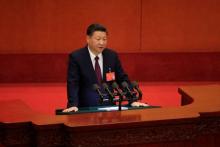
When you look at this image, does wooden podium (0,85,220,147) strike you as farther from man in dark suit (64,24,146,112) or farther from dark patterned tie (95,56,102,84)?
dark patterned tie (95,56,102,84)

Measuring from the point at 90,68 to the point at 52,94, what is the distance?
2433 millimetres

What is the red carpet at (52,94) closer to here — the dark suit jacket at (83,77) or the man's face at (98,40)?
the dark suit jacket at (83,77)

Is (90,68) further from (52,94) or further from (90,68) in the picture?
(52,94)

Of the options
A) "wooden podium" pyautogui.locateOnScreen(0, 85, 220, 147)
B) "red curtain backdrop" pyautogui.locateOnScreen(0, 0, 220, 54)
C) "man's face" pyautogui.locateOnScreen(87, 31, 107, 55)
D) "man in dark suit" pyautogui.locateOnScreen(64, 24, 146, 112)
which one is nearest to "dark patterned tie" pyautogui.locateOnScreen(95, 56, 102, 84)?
"man in dark suit" pyautogui.locateOnScreen(64, 24, 146, 112)

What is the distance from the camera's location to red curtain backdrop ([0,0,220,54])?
6504 millimetres

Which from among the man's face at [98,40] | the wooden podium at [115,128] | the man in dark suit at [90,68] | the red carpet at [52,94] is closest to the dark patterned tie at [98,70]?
the man in dark suit at [90,68]

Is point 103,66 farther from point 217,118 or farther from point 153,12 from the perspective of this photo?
point 153,12

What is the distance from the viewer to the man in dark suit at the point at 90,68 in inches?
136

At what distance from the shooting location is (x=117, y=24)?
21.9 ft

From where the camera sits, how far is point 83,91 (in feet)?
11.8

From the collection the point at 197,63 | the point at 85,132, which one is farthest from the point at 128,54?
the point at 85,132

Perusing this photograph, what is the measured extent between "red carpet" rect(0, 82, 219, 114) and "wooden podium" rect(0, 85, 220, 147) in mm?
2397

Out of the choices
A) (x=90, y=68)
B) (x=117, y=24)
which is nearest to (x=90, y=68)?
(x=90, y=68)

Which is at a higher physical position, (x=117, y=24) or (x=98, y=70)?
(x=117, y=24)
